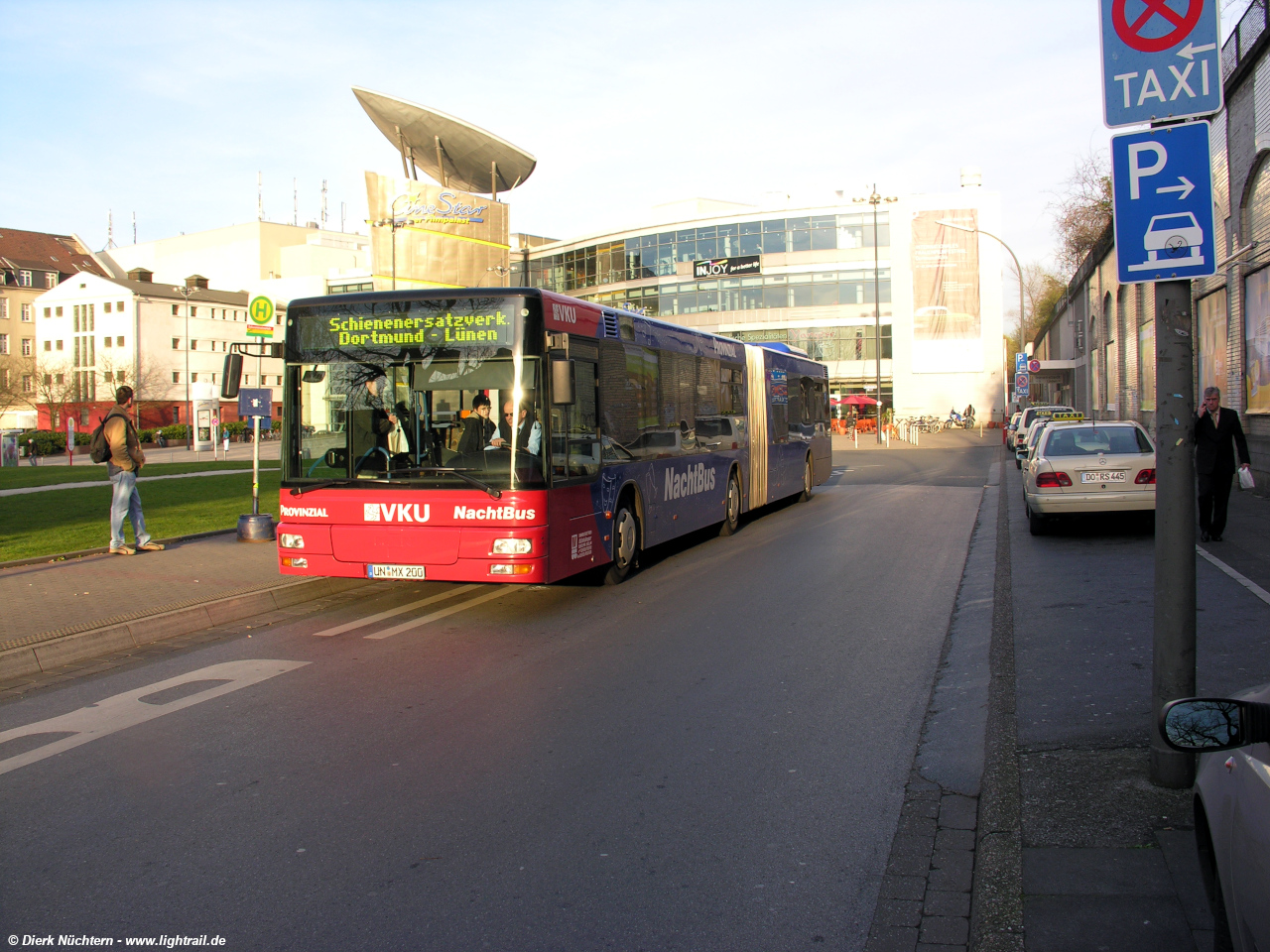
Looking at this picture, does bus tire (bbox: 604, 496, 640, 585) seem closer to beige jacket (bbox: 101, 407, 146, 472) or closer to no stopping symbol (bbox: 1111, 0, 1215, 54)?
beige jacket (bbox: 101, 407, 146, 472)

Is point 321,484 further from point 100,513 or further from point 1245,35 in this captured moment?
point 1245,35

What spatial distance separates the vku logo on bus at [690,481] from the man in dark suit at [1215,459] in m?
5.81

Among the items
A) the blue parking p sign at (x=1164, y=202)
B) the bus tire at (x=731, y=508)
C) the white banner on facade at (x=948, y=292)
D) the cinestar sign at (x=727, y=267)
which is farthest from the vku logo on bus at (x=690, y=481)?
the cinestar sign at (x=727, y=267)

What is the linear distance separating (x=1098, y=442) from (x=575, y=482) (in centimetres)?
781

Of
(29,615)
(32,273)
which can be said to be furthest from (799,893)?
(32,273)

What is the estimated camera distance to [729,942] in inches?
129

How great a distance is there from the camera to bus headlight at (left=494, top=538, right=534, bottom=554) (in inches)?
338

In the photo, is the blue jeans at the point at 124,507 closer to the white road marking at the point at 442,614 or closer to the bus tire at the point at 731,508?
the white road marking at the point at 442,614

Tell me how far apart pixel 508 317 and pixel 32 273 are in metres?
105

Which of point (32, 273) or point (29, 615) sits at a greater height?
point (32, 273)

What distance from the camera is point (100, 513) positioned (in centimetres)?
1670

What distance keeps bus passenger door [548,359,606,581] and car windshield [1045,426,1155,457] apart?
6.89 metres

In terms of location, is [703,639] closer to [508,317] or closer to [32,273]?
[508,317]

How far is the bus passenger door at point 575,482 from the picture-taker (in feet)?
29.5
